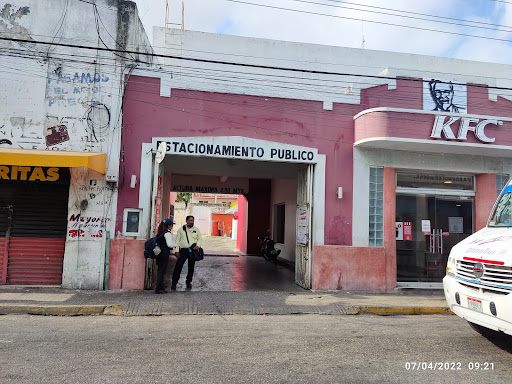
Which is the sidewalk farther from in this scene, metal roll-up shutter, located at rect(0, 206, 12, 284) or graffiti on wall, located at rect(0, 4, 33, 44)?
graffiti on wall, located at rect(0, 4, 33, 44)

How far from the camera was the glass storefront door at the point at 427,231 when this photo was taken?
10983 mm

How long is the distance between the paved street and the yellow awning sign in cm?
297

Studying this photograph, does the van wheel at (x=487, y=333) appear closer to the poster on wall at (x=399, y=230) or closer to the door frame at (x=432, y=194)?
the door frame at (x=432, y=194)

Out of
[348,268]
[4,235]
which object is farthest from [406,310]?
[4,235]

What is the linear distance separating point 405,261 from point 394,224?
1129 mm

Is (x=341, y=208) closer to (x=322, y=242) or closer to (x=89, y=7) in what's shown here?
(x=322, y=242)

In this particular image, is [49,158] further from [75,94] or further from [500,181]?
[500,181]

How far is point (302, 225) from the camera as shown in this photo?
10.9 m

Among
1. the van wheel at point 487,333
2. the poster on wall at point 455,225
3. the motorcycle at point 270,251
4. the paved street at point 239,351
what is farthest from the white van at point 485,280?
the motorcycle at point 270,251

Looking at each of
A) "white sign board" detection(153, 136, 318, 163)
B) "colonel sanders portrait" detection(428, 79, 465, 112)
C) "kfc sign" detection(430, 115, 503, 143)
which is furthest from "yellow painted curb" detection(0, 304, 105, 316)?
"colonel sanders portrait" detection(428, 79, 465, 112)

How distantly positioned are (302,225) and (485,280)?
20.4 feet

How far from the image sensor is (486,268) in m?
4.97

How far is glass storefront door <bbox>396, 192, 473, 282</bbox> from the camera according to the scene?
10983 millimetres

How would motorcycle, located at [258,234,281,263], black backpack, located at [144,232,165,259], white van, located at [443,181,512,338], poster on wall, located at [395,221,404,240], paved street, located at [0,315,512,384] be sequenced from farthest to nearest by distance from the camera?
1. motorcycle, located at [258,234,281,263]
2. poster on wall, located at [395,221,404,240]
3. black backpack, located at [144,232,165,259]
4. white van, located at [443,181,512,338]
5. paved street, located at [0,315,512,384]
